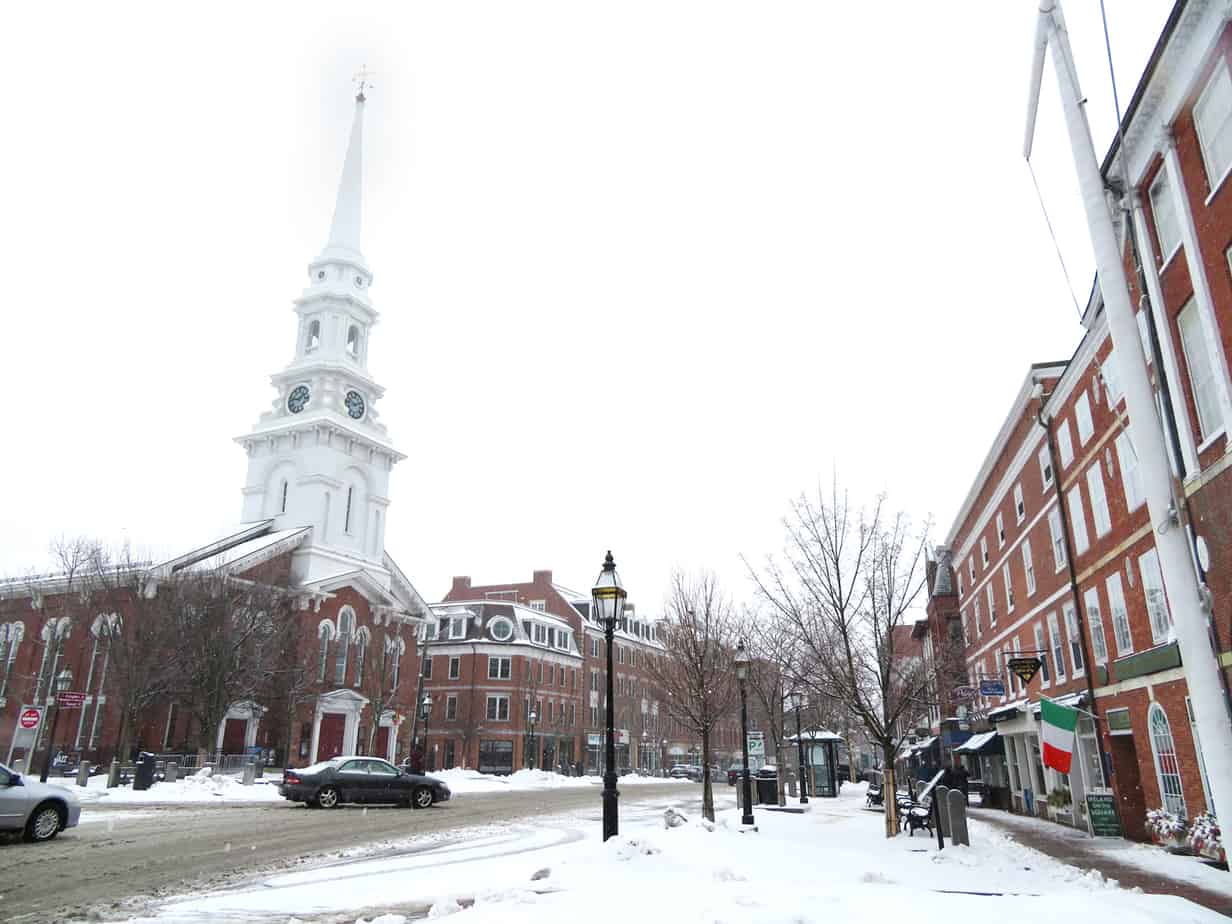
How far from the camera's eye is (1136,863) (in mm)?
14961

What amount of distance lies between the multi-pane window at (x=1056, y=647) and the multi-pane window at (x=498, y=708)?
45.7m

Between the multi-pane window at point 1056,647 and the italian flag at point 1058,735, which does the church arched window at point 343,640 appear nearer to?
the multi-pane window at point 1056,647

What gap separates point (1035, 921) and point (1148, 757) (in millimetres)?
13983

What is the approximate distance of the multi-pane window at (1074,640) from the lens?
22.8 m

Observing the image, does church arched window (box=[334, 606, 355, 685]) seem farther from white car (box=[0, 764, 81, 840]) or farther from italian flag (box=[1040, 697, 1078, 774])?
italian flag (box=[1040, 697, 1078, 774])

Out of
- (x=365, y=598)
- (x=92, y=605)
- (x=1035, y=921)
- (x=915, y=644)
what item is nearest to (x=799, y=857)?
(x=1035, y=921)

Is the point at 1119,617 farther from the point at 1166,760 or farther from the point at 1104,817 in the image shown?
the point at 1104,817

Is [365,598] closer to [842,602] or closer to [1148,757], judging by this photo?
[842,602]

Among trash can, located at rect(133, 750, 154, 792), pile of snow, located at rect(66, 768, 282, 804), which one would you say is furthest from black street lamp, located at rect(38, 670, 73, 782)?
trash can, located at rect(133, 750, 154, 792)

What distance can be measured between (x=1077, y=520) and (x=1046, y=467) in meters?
3.12

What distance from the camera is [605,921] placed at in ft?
24.2

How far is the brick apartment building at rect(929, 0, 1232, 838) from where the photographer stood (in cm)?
1264

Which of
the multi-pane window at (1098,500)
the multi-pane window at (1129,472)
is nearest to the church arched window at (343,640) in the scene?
the multi-pane window at (1098,500)

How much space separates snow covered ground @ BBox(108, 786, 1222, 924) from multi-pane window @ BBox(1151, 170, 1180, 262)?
389 inches
